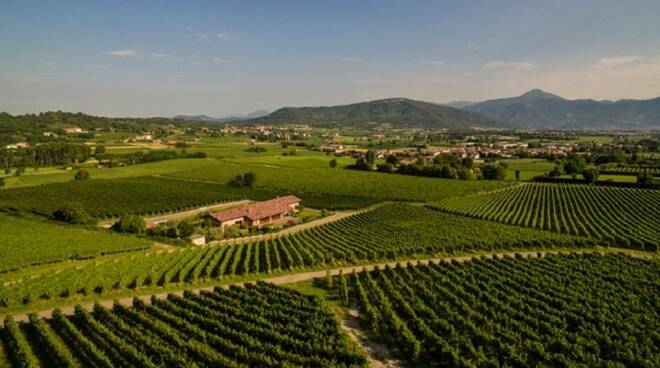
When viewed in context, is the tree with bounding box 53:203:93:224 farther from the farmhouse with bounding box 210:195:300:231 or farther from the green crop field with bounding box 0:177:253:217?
the farmhouse with bounding box 210:195:300:231

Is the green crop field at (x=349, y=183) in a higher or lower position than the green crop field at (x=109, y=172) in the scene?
lower

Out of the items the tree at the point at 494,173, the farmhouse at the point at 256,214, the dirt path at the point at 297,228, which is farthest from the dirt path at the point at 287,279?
the tree at the point at 494,173

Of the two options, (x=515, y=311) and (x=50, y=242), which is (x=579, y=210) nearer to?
(x=515, y=311)

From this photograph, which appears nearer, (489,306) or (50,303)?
(489,306)

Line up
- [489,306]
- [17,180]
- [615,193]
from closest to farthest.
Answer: [489,306]
[615,193]
[17,180]

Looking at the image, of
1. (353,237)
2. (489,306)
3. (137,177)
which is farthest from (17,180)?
(489,306)

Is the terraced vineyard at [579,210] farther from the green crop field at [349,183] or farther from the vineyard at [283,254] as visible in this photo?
the green crop field at [349,183]

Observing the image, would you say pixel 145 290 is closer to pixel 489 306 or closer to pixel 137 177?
pixel 489 306
